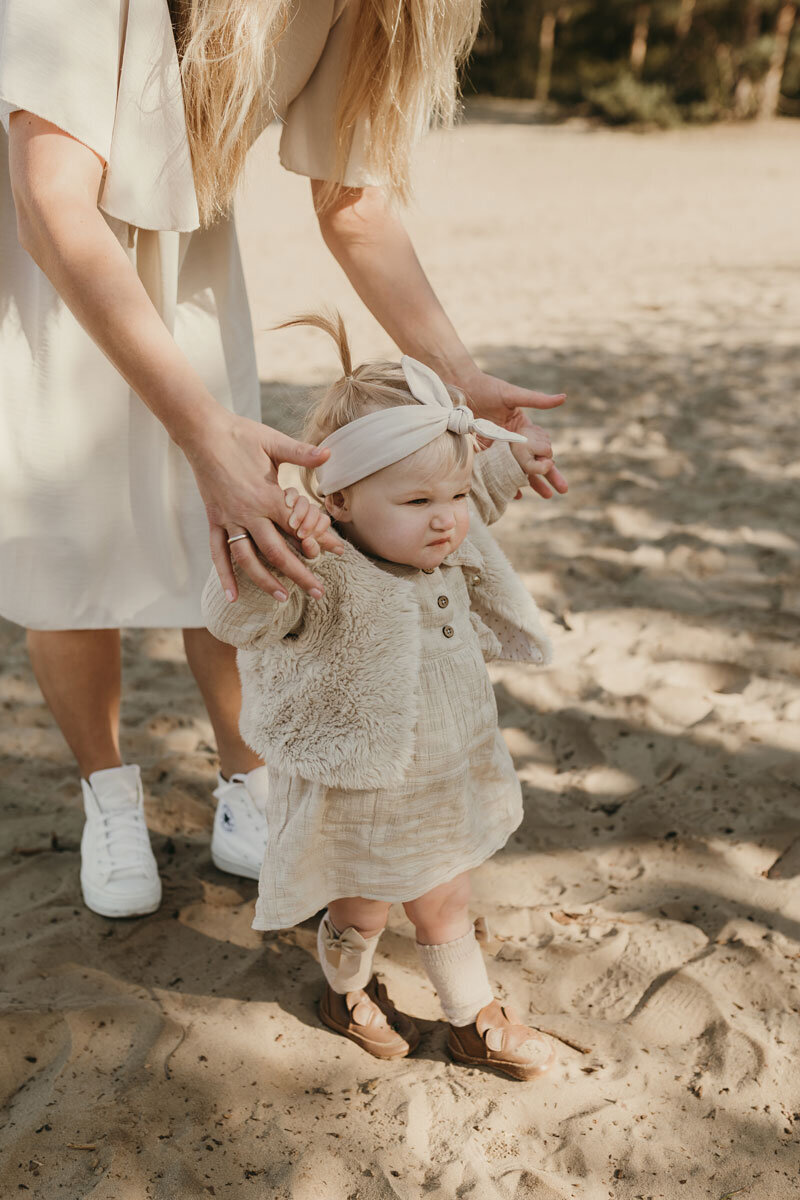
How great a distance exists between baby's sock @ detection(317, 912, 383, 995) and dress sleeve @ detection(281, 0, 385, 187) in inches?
52.4

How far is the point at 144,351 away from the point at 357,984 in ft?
3.76

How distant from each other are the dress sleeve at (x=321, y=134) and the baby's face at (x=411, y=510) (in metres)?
0.67

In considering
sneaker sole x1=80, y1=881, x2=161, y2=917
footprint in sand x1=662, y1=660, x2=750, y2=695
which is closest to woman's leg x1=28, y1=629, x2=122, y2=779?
sneaker sole x1=80, y1=881, x2=161, y2=917

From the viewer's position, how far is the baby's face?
1.58 metres

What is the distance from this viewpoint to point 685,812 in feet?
8.33

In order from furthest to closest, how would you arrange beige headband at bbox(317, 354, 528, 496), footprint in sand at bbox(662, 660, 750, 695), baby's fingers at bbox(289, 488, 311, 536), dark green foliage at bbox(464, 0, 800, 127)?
dark green foliage at bbox(464, 0, 800, 127) → footprint in sand at bbox(662, 660, 750, 695) → beige headband at bbox(317, 354, 528, 496) → baby's fingers at bbox(289, 488, 311, 536)

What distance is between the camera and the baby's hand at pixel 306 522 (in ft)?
4.69

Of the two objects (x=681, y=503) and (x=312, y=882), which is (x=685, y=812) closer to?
(x=312, y=882)

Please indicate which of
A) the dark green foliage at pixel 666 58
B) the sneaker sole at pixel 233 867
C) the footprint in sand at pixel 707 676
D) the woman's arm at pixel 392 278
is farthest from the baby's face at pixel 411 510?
the dark green foliage at pixel 666 58

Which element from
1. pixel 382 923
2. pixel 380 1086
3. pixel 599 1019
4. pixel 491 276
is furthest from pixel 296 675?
pixel 491 276

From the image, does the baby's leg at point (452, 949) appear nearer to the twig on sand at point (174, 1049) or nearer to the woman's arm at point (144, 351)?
the twig on sand at point (174, 1049)

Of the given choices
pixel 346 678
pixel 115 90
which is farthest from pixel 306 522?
pixel 115 90

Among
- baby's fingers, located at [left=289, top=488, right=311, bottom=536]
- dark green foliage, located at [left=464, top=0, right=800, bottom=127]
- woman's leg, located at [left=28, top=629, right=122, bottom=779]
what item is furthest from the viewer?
dark green foliage, located at [left=464, top=0, right=800, bottom=127]

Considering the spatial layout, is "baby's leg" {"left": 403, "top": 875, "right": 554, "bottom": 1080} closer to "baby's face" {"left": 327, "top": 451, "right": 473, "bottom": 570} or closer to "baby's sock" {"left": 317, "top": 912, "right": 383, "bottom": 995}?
"baby's sock" {"left": 317, "top": 912, "right": 383, "bottom": 995}
